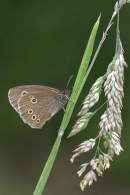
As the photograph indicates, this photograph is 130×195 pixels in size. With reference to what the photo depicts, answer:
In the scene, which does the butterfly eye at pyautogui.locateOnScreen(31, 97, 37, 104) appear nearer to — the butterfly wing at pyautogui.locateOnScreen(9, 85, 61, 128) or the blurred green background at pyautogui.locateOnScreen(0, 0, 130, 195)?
the butterfly wing at pyautogui.locateOnScreen(9, 85, 61, 128)

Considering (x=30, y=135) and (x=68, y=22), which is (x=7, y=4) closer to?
(x=68, y=22)

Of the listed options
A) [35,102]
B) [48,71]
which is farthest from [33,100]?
[48,71]

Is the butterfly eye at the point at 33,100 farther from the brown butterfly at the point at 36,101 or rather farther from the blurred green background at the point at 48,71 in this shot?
the blurred green background at the point at 48,71

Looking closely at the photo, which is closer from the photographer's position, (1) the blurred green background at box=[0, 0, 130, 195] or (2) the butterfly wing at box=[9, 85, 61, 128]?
(2) the butterfly wing at box=[9, 85, 61, 128]

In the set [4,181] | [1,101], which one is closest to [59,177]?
[4,181]

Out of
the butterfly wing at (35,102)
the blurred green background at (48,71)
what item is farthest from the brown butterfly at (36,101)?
the blurred green background at (48,71)

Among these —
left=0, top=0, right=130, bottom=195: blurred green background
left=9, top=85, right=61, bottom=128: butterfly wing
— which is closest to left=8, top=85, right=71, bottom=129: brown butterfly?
left=9, top=85, right=61, bottom=128: butterfly wing
